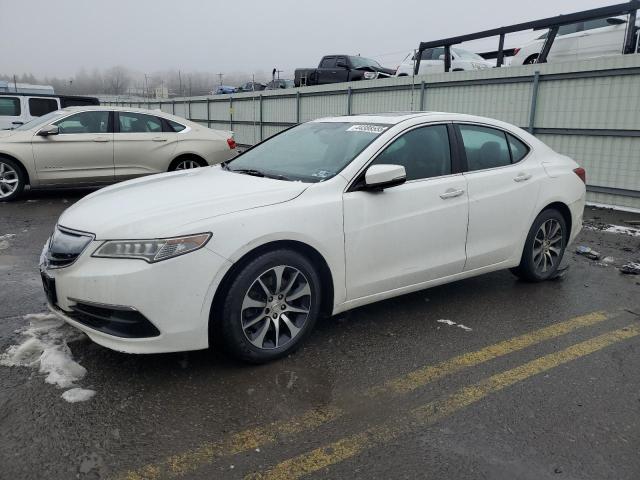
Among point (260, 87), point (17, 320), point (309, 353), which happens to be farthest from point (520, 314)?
point (260, 87)

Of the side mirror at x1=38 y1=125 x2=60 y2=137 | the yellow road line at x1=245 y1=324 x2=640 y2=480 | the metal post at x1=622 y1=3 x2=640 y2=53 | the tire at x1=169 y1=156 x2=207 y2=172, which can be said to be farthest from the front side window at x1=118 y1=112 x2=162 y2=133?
the metal post at x1=622 y1=3 x2=640 y2=53

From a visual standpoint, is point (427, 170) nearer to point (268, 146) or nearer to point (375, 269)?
point (375, 269)

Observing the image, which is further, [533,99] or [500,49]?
[500,49]

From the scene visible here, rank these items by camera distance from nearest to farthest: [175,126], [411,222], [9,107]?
[411,222] < [175,126] < [9,107]

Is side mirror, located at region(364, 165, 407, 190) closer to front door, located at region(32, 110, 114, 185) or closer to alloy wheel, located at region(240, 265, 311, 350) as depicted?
alloy wheel, located at region(240, 265, 311, 350)

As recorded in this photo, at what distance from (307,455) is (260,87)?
3216 centimetres

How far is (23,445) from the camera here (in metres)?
2.50

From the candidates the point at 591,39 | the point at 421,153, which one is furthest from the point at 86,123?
the point at 591,39

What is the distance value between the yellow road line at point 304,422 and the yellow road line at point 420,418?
191 mm

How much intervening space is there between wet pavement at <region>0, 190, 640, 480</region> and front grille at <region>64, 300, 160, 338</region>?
13.3 inches

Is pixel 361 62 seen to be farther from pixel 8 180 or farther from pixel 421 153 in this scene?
pixel 421 153

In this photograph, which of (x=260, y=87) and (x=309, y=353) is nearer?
(x=309, y=353)

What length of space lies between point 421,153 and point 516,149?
1209mm

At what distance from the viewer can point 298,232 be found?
3.27 metres
